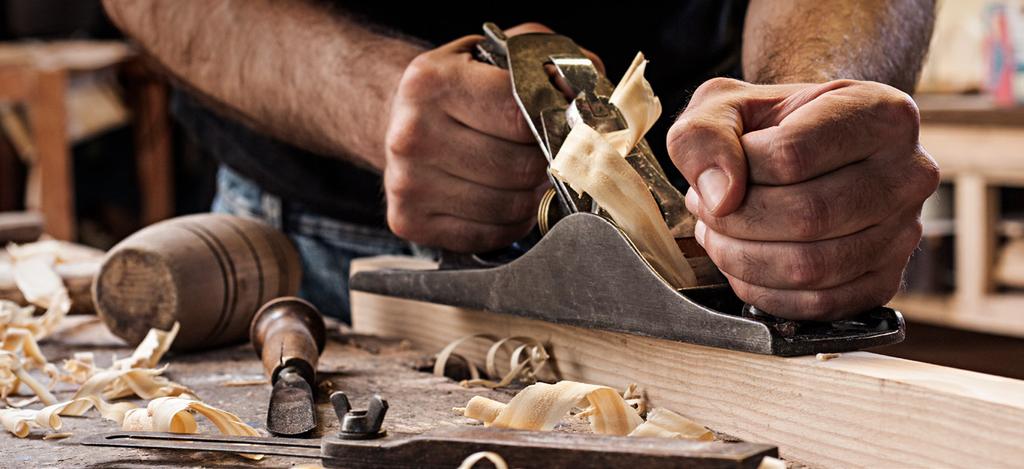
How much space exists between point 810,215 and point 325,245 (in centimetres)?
105

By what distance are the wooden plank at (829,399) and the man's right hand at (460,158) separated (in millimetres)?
189

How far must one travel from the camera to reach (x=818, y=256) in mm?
846

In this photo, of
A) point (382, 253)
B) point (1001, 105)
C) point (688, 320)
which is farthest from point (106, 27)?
point (688, 320)

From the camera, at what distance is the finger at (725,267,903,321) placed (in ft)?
2.84

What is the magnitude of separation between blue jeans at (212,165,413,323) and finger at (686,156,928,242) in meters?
0.89

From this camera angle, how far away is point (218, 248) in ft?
4.32

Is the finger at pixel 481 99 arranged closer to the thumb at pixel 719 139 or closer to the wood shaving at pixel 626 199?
the wood shaving at pixel 626 199

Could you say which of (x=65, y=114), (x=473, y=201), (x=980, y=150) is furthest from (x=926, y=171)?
(x=65, y=114)

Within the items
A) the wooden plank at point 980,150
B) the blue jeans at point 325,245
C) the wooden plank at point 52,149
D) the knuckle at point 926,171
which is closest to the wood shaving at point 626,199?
the knuckle at point 926,171

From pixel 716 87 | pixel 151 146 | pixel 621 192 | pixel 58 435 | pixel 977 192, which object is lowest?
pixel 151 146

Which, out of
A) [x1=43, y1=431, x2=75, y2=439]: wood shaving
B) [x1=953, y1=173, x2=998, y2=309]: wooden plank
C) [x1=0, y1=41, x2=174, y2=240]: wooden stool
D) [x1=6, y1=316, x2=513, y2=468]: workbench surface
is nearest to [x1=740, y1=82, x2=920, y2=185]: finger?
[x1=6, y1=316, x2=513, y2=468]: workbench surface

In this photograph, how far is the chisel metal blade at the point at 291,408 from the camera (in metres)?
0.87

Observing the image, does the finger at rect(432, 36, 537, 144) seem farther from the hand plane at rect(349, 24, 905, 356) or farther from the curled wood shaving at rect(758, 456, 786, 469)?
the curled wood shaving at rect(758, 456, 786, 469)

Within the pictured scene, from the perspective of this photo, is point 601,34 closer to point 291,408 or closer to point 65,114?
point 291,408
